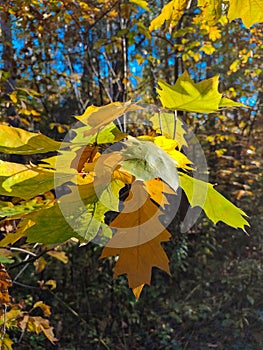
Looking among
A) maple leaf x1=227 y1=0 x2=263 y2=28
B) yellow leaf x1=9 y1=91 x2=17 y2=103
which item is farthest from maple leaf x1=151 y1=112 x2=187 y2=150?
yellow leaf x1=9 y1=91 x2=17 y2=103

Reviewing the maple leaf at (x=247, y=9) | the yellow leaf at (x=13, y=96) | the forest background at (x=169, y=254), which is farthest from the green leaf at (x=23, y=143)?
the forest background at (x=169, y=254)

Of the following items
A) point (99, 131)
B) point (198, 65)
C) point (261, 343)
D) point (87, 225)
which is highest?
point (198, 65)

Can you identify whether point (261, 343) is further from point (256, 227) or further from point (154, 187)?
point (154, 187)

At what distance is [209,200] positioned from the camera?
479mm

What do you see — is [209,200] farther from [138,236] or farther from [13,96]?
[13,96]

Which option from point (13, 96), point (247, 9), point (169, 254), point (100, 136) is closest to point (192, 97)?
point (100, 136)

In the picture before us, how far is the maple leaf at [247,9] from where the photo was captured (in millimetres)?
609

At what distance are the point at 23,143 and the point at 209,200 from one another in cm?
23

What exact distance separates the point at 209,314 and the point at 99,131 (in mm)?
3300

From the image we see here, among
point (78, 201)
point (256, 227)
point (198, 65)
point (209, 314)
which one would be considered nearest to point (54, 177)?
point (78, 201)

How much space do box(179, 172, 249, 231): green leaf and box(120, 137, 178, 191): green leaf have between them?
10 cm

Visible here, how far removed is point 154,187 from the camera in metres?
0.51

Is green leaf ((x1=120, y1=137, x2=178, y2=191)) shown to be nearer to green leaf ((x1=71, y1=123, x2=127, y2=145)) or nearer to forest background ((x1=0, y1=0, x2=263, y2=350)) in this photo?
green leaf ((x1=71, y1=123, x2=127, y2=145))

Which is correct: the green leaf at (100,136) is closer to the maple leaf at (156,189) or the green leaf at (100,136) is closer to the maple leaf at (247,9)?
the maple leaf at (156,189)
